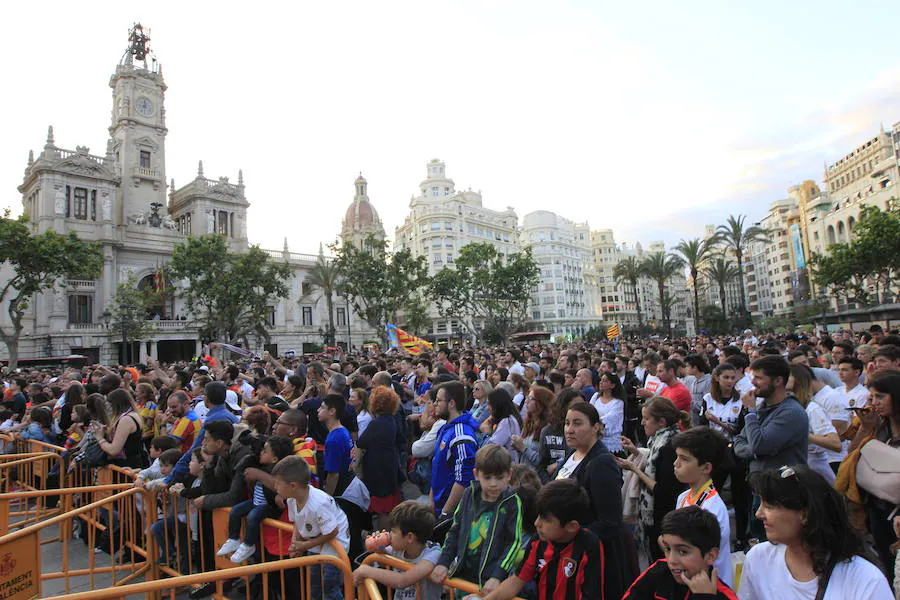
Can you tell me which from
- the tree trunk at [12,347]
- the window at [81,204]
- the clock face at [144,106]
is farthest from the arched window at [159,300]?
the clock face at [144,106]

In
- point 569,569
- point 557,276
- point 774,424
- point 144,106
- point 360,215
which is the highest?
point 144,106

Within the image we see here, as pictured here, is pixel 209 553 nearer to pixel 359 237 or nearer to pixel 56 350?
pixel 56 350

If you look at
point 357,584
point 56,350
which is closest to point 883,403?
point 357,584

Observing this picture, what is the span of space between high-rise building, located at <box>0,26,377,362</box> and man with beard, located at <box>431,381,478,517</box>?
3811cm

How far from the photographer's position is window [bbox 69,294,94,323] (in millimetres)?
40844

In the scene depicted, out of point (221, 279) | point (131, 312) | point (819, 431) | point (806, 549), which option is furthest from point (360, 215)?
point (806, 549)

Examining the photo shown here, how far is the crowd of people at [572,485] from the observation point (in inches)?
95.1

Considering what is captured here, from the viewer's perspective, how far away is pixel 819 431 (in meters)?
4.93

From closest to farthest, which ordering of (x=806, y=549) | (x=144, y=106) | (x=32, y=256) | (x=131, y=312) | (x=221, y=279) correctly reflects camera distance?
(x=806, y=549) → (x=32, y=256) → (x=131, y=312) → (x=221, y=279) → (x=144, y=106)

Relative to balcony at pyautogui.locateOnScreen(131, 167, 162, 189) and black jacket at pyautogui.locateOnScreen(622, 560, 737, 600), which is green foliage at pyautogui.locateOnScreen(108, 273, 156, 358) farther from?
black jacket at pyautogui.locateOnScreen(622, 560, 737, 600)

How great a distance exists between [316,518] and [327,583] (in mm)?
572

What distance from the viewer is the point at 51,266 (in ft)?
93.7

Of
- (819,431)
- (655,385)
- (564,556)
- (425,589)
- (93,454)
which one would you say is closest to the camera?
(564,556)

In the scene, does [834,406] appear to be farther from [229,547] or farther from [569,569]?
[229,547]
